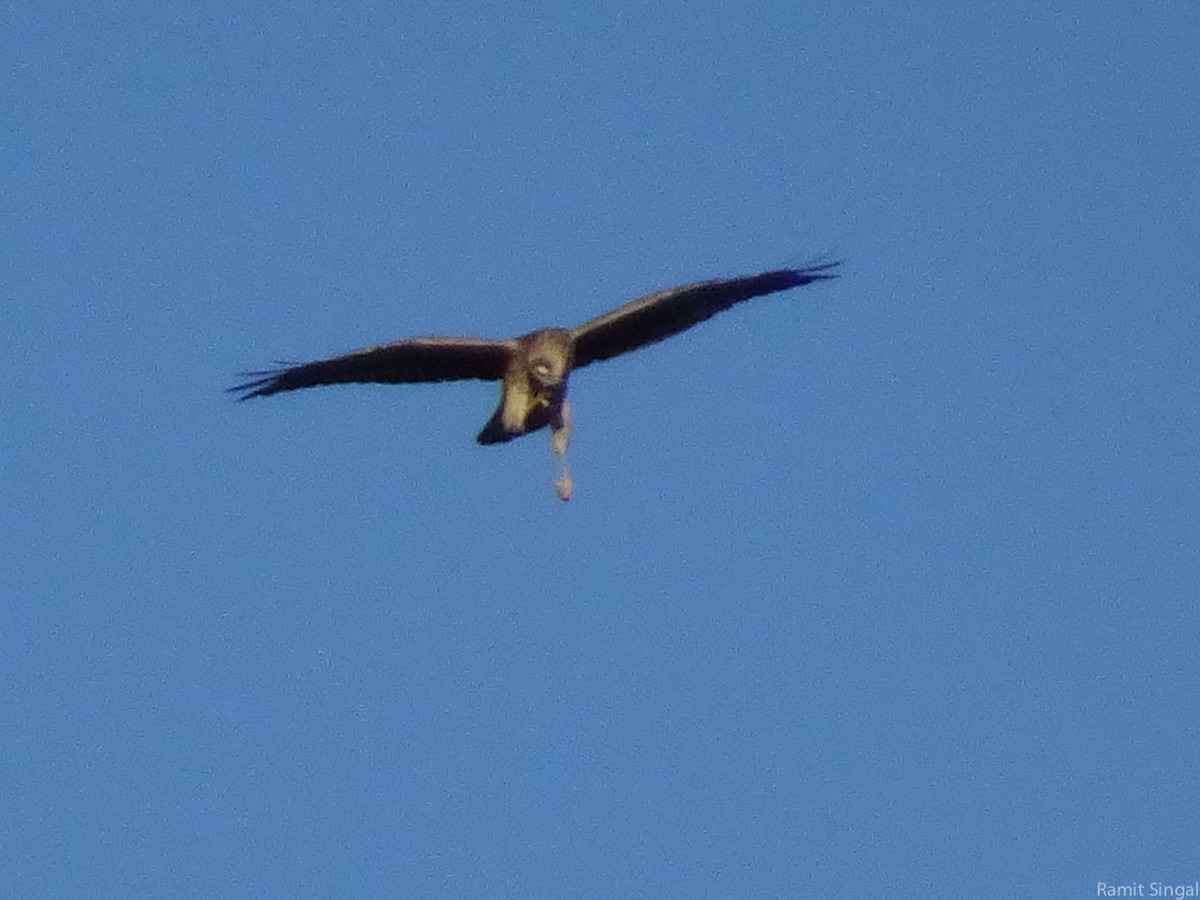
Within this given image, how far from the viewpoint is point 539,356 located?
22453 mm

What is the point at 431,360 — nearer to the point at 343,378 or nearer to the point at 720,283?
the point at 343,378

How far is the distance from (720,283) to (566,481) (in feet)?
6.38

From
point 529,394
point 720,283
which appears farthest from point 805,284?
point 529,394

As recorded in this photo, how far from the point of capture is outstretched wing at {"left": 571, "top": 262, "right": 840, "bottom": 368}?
Result: 22625 millimetres

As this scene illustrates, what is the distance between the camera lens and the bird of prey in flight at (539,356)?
2256 centimetres

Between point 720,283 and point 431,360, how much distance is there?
239cm

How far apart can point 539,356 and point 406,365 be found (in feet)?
4.29

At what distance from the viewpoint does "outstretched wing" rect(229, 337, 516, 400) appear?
22.9 metres

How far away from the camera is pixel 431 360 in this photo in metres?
23.1

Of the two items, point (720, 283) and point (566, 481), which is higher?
point (720, 283)

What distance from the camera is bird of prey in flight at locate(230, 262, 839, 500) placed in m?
22.6

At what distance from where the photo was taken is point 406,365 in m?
23.2

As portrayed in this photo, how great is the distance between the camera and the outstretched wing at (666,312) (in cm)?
2262

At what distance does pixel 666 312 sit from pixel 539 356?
111 cm
